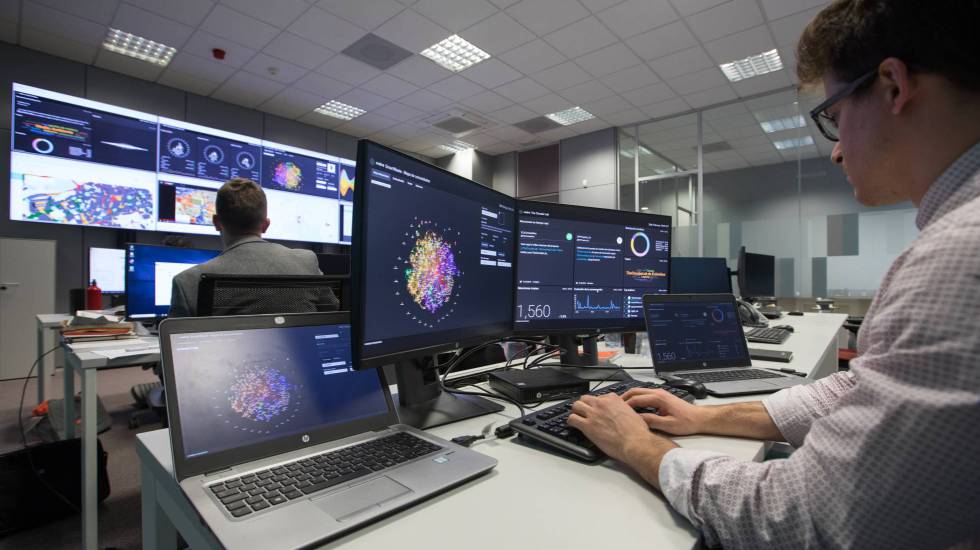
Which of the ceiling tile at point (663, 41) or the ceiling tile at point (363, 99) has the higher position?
the ceiling tile at point (663, 41)

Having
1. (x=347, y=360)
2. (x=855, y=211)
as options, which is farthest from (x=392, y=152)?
(x=855, y=211)

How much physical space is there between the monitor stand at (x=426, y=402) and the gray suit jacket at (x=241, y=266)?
1049 mm

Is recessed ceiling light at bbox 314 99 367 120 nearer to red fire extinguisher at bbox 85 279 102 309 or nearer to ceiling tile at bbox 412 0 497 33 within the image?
ceiling tile at bbox 412 0 497 33

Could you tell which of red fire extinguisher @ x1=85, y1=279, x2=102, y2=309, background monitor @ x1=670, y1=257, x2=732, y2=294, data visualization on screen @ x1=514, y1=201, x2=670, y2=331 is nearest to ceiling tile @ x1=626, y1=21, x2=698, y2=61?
background monitor @ x1=670, y1=257, x2=732, y2=294

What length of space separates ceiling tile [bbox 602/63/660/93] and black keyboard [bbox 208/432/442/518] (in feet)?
15.9

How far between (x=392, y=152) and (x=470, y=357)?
81 cm

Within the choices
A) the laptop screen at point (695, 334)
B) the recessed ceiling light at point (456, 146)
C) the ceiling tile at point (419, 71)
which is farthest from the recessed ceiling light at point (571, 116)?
the laptop screen at point (695, 334)

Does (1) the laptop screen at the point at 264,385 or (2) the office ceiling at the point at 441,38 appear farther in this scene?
(2) the office ceiling at the point at 441,38

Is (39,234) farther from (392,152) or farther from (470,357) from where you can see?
(392,152)

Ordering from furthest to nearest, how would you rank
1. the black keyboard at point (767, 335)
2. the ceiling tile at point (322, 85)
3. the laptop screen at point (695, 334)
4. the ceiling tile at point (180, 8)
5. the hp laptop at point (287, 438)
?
the ceiling tile at point (322, 85)
the ceiling tile at point (180, 8)
the black keyboard at point (767, 335)
the laptop screen at point (695, 334)
the hp laptop at point (287, 438)

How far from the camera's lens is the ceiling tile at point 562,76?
15.1 feet

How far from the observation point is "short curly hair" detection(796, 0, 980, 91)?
490 millimetres

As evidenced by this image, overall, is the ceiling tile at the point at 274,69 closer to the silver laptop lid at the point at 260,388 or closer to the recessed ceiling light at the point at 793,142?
the silver laptop lid at the point at 260,388

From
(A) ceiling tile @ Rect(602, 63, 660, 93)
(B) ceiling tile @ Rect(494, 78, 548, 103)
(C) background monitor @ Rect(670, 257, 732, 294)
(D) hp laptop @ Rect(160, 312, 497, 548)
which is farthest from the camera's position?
(B) ceiling tile @ Rect(494, 78, 548, 103)
